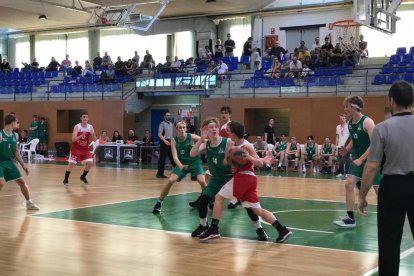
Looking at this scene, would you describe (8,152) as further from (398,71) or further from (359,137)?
(398,71)

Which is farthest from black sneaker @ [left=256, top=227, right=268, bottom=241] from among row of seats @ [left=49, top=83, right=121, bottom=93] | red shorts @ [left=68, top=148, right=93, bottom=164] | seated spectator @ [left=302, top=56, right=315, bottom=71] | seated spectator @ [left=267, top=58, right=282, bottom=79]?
row of seats @ [left=49, top=83, right=121, bottom=93]

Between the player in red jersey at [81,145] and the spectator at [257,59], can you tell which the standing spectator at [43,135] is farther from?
the player in red jersey at [81,145]

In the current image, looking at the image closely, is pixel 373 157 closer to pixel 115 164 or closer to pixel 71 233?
pixel 71 233

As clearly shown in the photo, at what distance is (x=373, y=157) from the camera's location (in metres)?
4.22

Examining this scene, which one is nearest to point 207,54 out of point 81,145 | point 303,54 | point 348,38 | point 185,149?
point 303,54

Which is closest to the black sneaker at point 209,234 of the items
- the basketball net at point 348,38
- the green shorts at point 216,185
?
the green shorts at point 216,185

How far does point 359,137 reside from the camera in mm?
7914

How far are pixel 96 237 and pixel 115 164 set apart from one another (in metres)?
14.8

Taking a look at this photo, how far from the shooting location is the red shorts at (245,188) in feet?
23.3

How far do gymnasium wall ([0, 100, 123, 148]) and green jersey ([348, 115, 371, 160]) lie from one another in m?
19.8

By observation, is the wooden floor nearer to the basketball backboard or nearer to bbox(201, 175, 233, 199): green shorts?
bbox(201, 175, 233, 199): green shorts

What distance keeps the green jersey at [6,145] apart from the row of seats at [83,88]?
18322mm

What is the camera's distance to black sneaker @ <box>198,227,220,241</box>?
286 inches

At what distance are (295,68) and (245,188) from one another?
54.0ft
